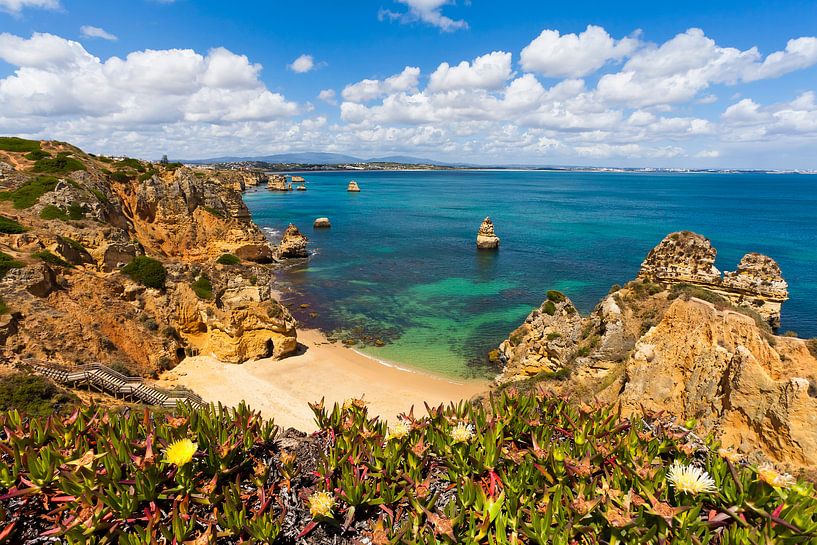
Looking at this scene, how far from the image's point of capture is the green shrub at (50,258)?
18.9 m

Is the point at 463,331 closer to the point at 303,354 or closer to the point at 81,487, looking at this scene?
the point at 303,354

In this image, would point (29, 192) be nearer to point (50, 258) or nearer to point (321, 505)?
point (50, 258)

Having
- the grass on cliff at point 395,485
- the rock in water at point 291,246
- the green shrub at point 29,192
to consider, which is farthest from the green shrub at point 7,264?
the rock in water at point 291,246

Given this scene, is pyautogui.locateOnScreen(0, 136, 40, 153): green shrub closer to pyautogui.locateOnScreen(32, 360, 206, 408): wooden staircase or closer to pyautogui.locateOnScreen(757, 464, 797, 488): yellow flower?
pyautogui.locateOnScreen(32, 360, 206, 408): wooden staircase

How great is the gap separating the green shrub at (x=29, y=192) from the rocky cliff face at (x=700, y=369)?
3263cm

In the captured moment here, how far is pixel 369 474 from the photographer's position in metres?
4.37

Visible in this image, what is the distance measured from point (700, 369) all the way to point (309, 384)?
1653 cm

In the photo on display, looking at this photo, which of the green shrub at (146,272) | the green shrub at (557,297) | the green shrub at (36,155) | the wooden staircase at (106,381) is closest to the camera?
the wooden staircase at (106,381)

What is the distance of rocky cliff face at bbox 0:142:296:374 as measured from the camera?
1603 centimetres

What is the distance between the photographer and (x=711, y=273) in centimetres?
2528

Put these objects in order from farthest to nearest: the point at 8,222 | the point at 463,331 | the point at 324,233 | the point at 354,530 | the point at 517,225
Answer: the point at 517,225, the point at 324,233, the point at 463,331, the point at 8,222, the point at 354,530

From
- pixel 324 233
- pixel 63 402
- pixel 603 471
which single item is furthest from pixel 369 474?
pixel 324 233

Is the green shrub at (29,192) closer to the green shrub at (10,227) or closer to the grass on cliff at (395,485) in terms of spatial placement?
the green shrub at (10,227)

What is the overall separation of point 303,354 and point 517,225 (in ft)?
219
